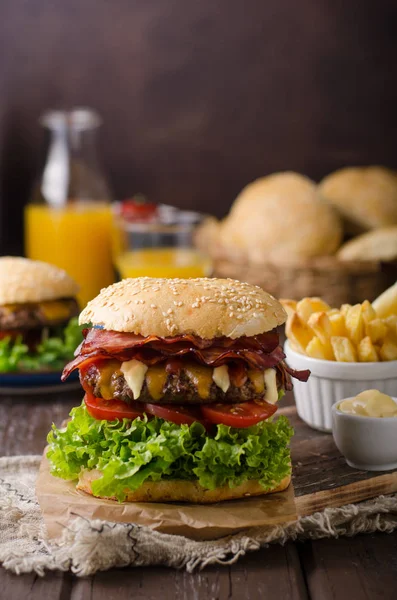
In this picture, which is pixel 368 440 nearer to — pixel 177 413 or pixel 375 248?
pixel 177 413

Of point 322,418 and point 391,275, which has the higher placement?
point 322,418

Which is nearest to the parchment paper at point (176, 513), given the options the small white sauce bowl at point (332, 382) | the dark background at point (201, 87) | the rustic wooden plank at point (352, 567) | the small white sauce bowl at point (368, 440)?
the rustic wooden plank at point (352, 567)

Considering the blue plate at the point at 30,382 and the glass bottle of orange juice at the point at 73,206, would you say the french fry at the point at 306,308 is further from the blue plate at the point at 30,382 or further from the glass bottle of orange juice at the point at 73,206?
the glass bottle of orange juice at the point at 73,206

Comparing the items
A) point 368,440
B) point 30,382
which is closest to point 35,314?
point 30,382

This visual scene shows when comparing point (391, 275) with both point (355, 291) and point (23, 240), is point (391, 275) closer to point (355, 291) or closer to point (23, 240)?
point (355, 291)

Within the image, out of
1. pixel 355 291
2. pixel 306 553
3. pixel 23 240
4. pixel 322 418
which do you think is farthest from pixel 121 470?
pixel 23 240

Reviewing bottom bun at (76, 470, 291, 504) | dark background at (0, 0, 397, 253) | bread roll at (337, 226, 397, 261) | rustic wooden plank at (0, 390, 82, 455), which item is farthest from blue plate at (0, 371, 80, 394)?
dark background at (0, 0, 397, 253)
